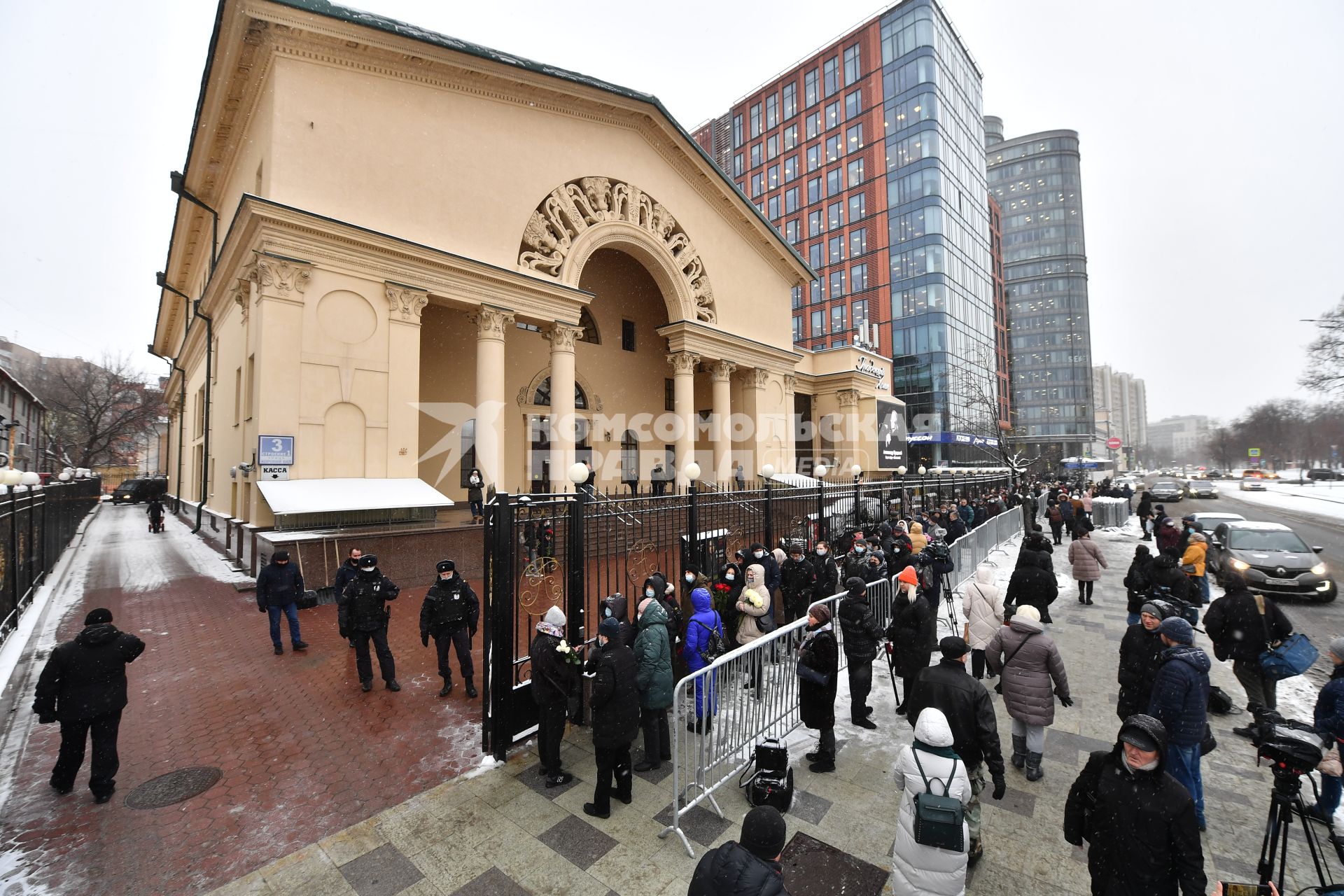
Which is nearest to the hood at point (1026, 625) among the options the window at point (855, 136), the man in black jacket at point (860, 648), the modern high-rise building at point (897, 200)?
the man in black jacket at point (860, 648)

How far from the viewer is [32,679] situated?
7375 millimetres

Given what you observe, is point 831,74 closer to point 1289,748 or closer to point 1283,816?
point 1289,748

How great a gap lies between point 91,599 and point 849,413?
109ft

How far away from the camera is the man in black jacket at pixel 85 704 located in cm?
481

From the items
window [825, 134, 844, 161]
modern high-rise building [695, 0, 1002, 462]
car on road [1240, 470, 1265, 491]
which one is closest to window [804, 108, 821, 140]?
modern high-rise building [695, 0, 1002, 462]

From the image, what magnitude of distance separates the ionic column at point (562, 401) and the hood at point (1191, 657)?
54.5ft

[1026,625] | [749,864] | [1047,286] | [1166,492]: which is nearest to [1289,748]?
[1026,625]

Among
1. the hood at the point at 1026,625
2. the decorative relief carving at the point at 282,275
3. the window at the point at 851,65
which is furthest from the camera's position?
the window at the point at 851,65

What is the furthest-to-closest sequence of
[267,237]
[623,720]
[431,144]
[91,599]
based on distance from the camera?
[431,144]
[267,237]
[91,599]
[623,720]

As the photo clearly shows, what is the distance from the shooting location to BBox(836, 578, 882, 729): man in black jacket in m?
6.12

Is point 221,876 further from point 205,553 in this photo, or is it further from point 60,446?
point 60,446

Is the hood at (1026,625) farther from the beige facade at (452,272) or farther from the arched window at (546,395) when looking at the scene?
the arched window at (546,395)

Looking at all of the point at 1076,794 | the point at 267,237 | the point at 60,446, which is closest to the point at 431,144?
the point at 267,237

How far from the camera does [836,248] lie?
5634 centimetres
